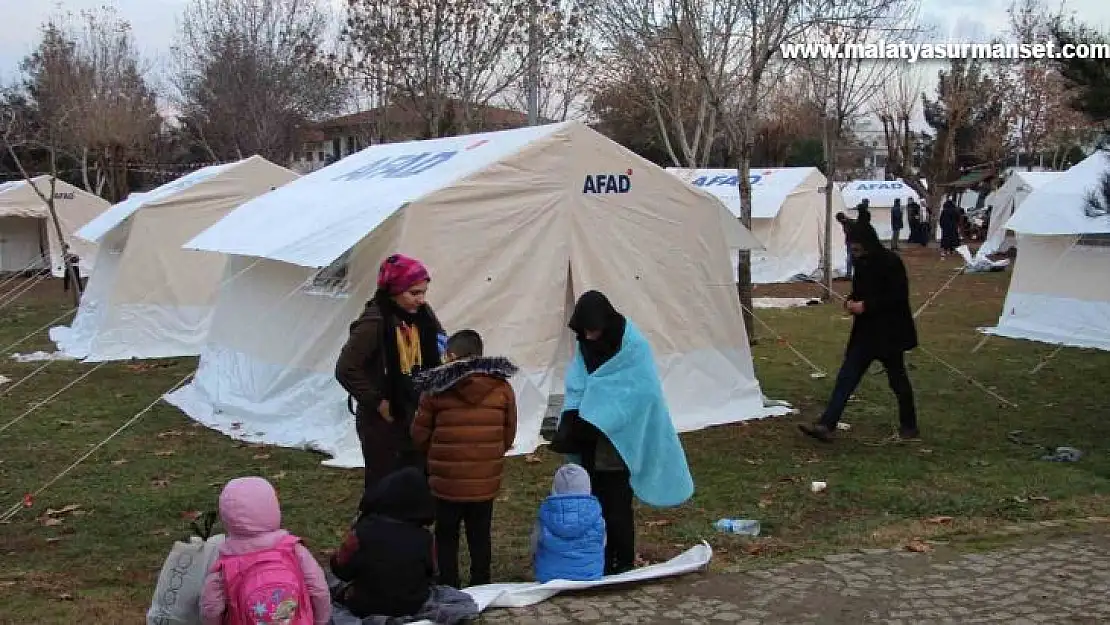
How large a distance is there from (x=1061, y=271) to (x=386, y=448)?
1261 centimetres

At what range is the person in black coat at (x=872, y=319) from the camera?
28.5ft

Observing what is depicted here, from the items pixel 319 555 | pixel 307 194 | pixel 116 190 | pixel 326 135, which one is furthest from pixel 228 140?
pixel 319 555

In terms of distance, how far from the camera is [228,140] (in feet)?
111

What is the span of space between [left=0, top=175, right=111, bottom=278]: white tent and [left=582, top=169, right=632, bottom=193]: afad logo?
22081 millimetres

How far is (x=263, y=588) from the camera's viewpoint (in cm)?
386

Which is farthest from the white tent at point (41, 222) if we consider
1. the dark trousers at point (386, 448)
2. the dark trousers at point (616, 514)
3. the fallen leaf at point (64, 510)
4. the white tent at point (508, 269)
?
the dark trousers at point (616, 514)

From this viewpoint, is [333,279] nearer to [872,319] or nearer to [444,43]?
[872,319]

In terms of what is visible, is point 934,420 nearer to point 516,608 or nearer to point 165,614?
point 516,608

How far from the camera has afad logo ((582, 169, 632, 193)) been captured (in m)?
9.23

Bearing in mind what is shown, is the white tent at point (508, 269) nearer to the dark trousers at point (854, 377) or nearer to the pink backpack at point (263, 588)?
the dark trousers at point (854, 377)

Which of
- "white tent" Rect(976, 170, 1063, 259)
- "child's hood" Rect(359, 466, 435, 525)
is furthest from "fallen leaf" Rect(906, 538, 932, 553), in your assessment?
Answer: "white tent" Rect(976, 170, 1063, 259)

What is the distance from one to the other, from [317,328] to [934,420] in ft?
18.9

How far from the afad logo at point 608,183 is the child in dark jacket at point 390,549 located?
5.16 meters

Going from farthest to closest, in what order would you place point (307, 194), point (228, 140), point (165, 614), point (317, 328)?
1. point (228, 140)
2. point (307, 194)
3. point (317, 328)
4. point (165, 614)
